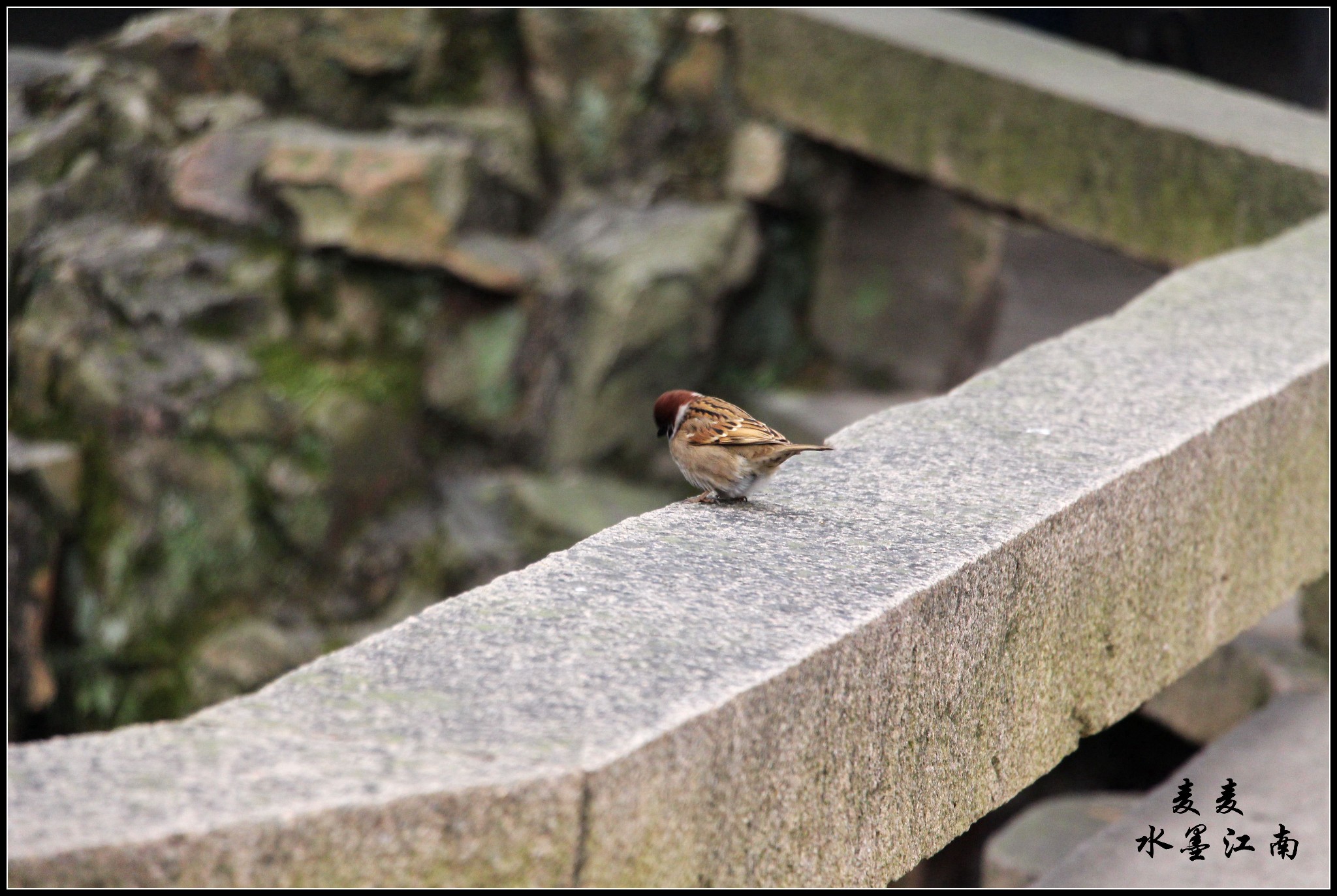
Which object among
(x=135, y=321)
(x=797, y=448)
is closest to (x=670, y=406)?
(x=797, y=448)

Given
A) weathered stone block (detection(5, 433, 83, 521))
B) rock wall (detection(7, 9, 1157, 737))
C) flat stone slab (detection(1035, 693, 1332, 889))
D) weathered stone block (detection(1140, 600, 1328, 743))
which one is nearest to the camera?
flat stone slab (detection(1035, 693, 1332, 889))

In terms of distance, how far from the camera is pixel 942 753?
223 cm

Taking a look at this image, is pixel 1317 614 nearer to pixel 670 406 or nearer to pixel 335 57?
pixel 670 406

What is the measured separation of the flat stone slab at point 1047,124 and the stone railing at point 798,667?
1.39 metres

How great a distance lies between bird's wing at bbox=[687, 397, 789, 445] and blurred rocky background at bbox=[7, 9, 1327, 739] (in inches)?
111

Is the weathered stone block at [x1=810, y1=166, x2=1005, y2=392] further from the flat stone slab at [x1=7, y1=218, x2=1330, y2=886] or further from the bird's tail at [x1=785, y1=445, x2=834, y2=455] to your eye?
the bird's tail at [x1=785, y1=445, x2=834, y2=455]

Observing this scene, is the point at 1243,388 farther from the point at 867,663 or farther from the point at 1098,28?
the point at 1098,28

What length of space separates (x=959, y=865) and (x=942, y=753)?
283cm

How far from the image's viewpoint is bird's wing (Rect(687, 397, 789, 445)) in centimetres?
255

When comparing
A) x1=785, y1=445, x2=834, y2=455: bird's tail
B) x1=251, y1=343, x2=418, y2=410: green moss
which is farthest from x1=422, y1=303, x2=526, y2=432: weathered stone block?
x1=785, y1=445, x2=834, y2=455: bird's tail

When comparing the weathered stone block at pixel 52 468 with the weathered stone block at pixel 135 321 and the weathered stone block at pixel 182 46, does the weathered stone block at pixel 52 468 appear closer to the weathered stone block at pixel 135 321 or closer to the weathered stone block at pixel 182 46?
the weathered stone block at pixel 135 321

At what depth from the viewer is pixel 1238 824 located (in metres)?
3.53

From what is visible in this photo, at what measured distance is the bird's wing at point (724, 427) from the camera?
2.55 meters

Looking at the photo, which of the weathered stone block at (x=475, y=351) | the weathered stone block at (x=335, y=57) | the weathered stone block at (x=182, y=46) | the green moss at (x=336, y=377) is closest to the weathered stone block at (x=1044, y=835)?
the weathered stone block at (x=475, y=351)
